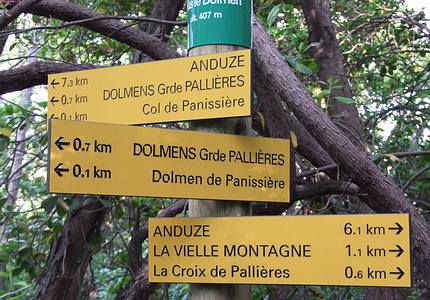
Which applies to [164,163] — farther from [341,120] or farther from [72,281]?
[72,281]

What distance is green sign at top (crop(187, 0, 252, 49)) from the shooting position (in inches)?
87.4

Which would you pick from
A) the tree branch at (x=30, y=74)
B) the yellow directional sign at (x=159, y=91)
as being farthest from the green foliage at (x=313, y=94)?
the yellow directional sign at (x=159, y=91)

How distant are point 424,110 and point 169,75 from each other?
11.4 ft

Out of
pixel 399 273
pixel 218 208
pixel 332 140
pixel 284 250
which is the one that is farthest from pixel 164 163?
pixel 332 140

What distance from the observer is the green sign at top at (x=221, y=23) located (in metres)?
2.22

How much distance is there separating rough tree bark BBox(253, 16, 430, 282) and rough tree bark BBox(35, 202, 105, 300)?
2197 millimetres

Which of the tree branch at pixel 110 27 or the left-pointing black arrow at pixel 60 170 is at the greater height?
the tree branch at pixel 110 27

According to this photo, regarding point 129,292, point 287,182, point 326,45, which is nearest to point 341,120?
point 326,45

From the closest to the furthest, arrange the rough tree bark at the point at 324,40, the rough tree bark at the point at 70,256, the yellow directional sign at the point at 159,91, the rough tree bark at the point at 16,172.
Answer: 1. the yellow directional sign at the point at 159,91
2. the rough tree bark at the point at 16,172
3. the rough tree bark at the point at 70,256
4. the rough tree bark at the point at 324,40

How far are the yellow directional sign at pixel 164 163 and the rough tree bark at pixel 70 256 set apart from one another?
2.76 m

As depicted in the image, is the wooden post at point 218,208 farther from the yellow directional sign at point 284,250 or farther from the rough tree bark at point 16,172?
the rough tree bark at point 16,172

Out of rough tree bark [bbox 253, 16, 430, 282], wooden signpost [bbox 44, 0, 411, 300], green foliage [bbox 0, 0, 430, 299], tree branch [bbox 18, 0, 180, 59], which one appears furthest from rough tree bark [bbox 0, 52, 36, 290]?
wooden signpost [bbox 44, 0, 411, 300]

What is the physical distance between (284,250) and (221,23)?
2.51 feet

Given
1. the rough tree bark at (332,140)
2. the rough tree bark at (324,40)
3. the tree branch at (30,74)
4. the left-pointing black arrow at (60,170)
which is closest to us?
the left-pointing black arrow at (60,170)
